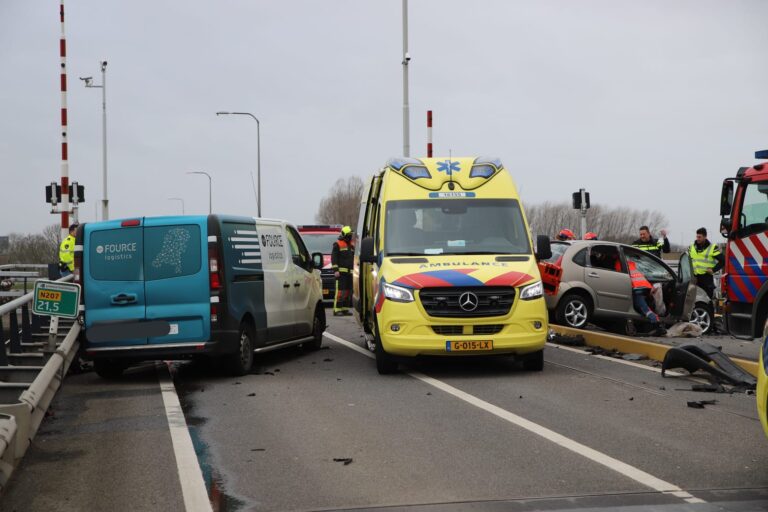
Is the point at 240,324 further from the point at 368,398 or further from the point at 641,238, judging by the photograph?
the point at 641,238

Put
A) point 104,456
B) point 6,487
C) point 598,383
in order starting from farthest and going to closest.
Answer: point 598,383, point 104,456, point 6,487

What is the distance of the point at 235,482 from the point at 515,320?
5694mm

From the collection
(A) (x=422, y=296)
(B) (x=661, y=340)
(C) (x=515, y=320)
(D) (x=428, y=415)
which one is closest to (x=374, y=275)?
(A) (x=422, y=296)

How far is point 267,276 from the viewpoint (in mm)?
12914

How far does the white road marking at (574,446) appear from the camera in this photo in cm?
607

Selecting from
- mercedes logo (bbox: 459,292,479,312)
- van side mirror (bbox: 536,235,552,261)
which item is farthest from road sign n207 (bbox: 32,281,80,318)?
van side mirror (bbox: 536,235,552,261)

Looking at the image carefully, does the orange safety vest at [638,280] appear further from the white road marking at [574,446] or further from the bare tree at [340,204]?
the bare tree at [340,204]

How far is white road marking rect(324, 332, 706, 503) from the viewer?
6.07m

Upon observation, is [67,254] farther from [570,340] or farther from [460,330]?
[460,330]

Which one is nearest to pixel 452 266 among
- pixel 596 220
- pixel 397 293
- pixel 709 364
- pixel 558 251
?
pixel 397 293

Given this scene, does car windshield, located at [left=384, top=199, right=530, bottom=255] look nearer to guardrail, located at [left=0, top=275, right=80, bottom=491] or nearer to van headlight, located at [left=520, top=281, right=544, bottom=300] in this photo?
→ van headlight, located at [left=520, top=281, right=544, bottom=300]

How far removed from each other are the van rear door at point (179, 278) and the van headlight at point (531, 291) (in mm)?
3647

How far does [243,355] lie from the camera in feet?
39.4

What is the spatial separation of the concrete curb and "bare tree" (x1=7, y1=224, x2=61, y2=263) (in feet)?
79.2
